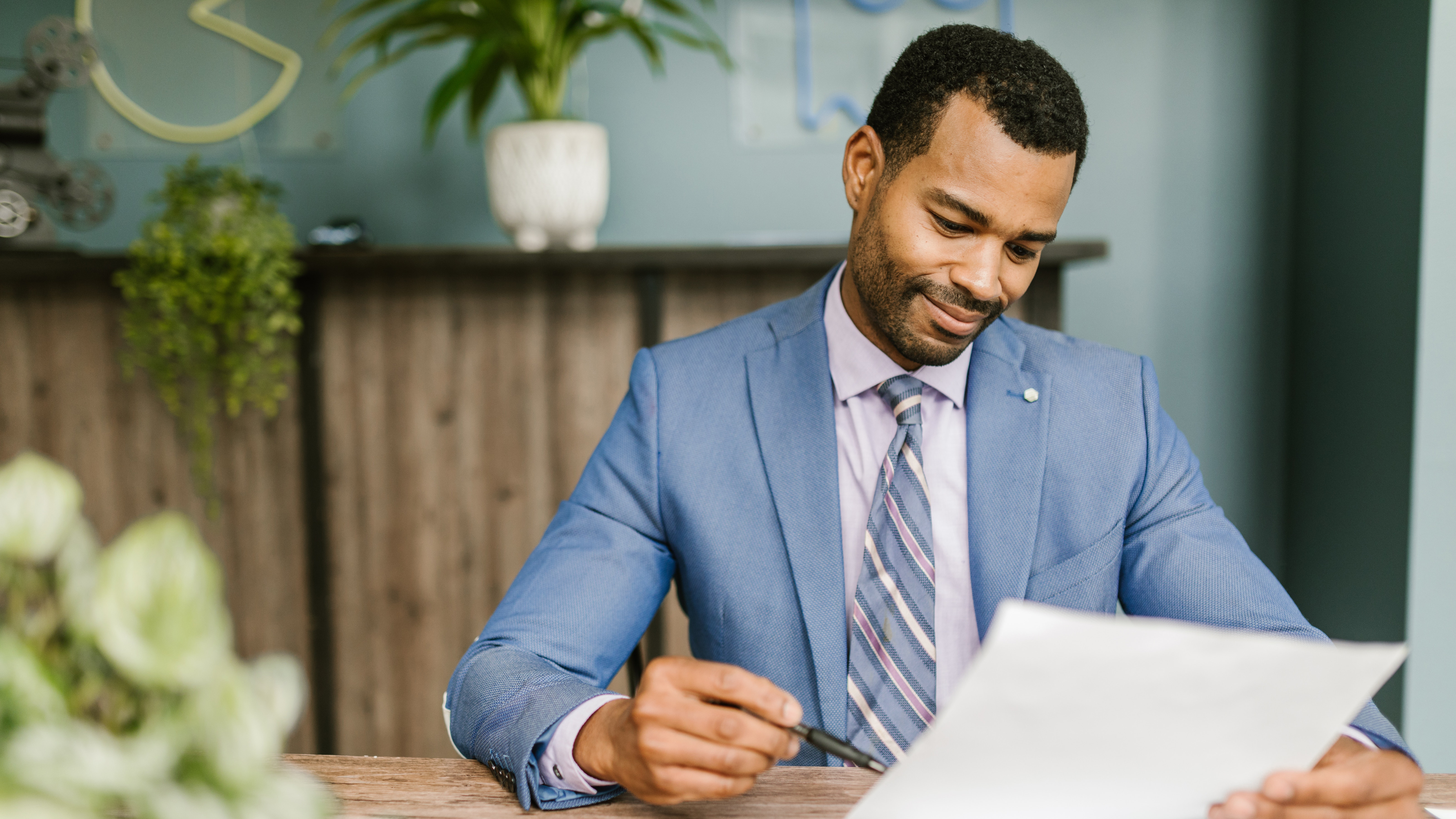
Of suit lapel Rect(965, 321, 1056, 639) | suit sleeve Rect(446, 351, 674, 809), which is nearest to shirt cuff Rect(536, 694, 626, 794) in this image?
suit sleeve Rect(446, 351, 674, 809)

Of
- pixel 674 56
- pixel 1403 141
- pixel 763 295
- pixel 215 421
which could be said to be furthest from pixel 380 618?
pixel 1403 141

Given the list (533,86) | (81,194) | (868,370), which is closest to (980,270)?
(868,370)

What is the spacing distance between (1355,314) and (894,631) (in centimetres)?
166

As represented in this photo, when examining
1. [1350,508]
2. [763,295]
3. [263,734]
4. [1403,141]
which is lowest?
[1350,508]

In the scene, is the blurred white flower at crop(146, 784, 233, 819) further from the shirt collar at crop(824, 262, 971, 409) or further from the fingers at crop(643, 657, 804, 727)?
the shirt collar at crop(824, 262, 971, 409)

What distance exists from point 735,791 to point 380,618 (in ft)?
5.47

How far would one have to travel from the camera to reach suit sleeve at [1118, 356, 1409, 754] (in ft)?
3.36

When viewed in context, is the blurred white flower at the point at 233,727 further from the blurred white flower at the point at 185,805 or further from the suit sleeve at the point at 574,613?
the suit sleeve at the point at 574,613

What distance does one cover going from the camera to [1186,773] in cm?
62

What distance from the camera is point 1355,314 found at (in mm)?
2014

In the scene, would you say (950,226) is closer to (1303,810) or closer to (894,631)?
(894,631)

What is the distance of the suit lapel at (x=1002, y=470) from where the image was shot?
3.63 feet

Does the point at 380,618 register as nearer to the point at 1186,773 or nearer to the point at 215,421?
the point at 215,421

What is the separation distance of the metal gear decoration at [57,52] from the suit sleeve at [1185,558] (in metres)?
2.29
